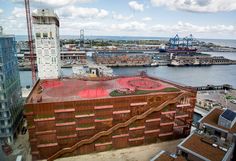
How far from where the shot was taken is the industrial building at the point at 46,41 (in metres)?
56.7

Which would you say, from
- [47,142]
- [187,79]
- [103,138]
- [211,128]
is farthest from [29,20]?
[187,79]

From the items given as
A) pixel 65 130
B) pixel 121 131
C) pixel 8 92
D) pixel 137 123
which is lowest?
pixel 121 131

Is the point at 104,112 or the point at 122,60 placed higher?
the point at 122,60

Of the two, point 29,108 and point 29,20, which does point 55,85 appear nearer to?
point 29,108

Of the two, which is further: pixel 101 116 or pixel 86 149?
pixel 86 149

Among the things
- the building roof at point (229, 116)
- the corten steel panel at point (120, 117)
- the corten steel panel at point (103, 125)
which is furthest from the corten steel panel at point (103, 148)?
the building roof at point (229, 116)

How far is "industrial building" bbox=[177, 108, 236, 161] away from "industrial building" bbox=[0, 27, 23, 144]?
119ft

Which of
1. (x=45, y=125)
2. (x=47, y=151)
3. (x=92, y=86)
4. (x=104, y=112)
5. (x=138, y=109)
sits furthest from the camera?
(x=92, y=86)

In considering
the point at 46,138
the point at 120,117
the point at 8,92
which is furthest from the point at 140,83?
the point at 8,92

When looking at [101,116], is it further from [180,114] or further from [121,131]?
[180,114]

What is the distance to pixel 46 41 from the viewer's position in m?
60.0

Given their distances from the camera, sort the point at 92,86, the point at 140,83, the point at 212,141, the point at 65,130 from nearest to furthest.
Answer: the point at 212,141 → the point at 65,130 → the point at 92,86 → the point at 140,83

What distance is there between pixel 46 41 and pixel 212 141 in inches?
2149

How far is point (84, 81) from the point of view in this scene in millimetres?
50750
